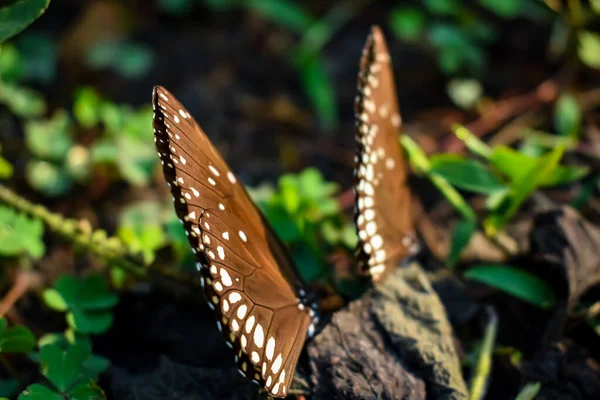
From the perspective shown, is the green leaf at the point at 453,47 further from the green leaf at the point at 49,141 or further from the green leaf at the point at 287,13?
the green leaf at the point at 49,141

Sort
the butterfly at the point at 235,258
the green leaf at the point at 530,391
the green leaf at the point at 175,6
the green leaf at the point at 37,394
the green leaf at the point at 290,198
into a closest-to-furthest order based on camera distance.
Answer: the butterfly at the point at 235,258
the green leaf at the point at 37,394
the green leaf at the point at 530,391
the green leaf at the point at 290,198
the green leaf at the point at 175,6

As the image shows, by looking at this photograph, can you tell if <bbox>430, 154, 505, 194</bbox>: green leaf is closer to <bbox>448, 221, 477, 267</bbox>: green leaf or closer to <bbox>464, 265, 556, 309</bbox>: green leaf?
<bbox>448, 221, 477, 267</bbox>: green leaf

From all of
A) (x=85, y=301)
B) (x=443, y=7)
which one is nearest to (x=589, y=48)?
(x=443, y=7)

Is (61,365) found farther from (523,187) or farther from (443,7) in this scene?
(443,7)

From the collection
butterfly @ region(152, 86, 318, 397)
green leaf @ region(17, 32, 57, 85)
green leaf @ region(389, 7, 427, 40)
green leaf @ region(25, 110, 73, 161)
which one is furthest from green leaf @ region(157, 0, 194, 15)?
butterfly @ region(152, 86, 318, 397)

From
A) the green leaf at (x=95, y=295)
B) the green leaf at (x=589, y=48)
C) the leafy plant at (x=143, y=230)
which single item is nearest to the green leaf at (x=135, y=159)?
the leafy plant at (x=143, y=230)

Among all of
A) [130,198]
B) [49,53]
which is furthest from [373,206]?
[49,53]

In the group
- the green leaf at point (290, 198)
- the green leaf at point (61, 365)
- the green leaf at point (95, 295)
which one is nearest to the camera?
the green leaf at point (61, 365)

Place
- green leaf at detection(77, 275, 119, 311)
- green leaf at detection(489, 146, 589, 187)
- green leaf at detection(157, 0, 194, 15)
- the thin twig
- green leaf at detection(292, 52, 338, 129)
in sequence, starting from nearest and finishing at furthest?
green leaf at detection(77, 275, 119, 311) → green leaf at detection(489, 146, 589, 187) → the thin twig → green leaf at detection(292, 52, 338, 129) → green leaf at detection(157, 0, 194, 15)
